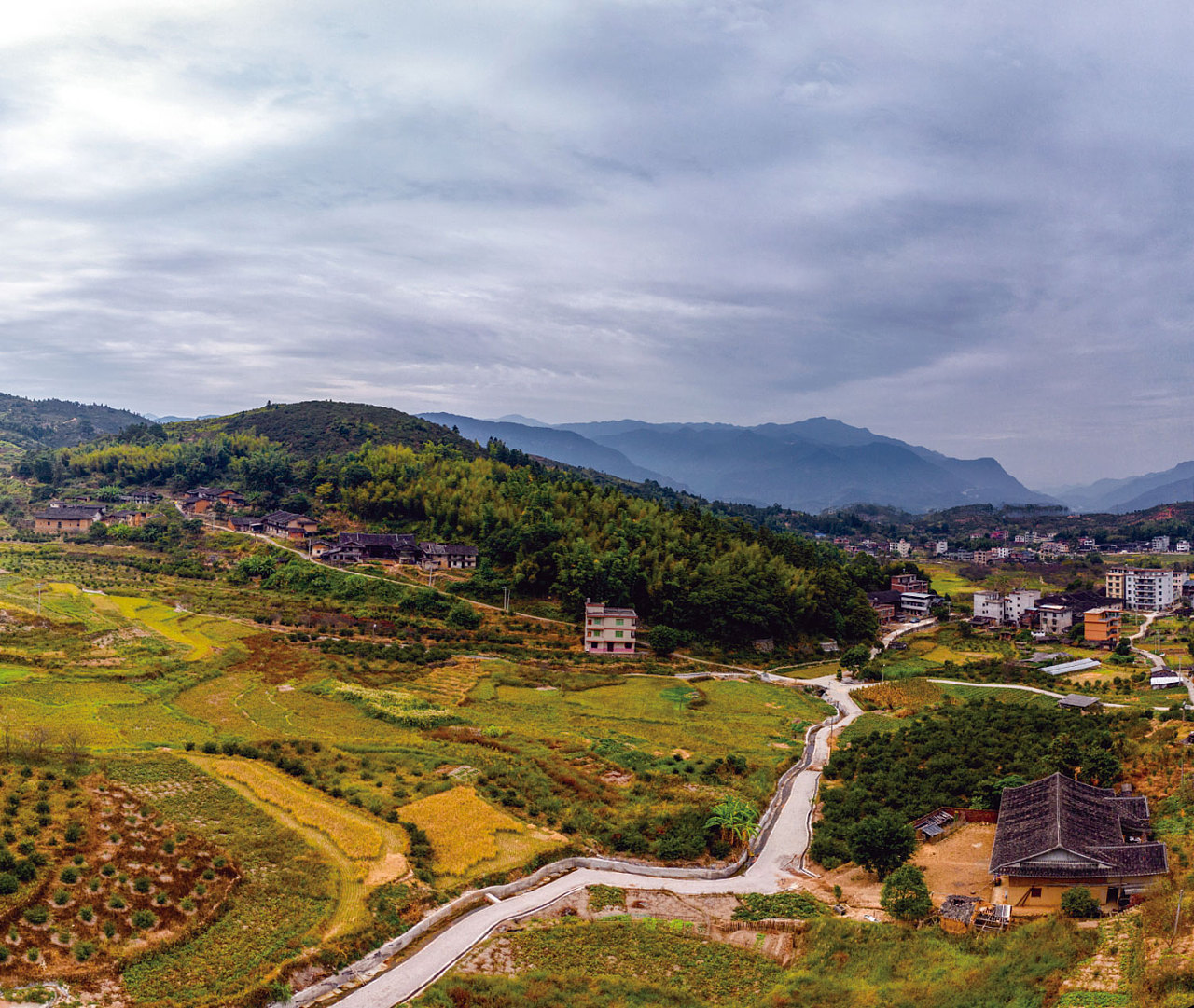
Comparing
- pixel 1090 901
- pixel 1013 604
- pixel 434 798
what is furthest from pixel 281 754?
pixel 1013 604

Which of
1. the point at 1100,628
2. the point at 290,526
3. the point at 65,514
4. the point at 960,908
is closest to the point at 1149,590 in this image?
the point at 1100,628

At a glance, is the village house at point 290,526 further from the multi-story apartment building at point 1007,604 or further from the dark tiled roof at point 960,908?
the dark tiled roof at point 960,908

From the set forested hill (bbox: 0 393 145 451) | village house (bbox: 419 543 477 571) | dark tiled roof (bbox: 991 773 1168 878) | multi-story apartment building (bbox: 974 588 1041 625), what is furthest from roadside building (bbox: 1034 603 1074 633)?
forested hill (bbox: 0 393 145 451)

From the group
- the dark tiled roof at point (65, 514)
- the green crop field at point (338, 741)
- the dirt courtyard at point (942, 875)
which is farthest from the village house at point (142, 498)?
the dirt courtyard at point (942, 875)

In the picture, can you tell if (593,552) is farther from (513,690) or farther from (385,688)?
(385,688)

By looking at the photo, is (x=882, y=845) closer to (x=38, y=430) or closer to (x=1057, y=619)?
(x=1057, y=619)
